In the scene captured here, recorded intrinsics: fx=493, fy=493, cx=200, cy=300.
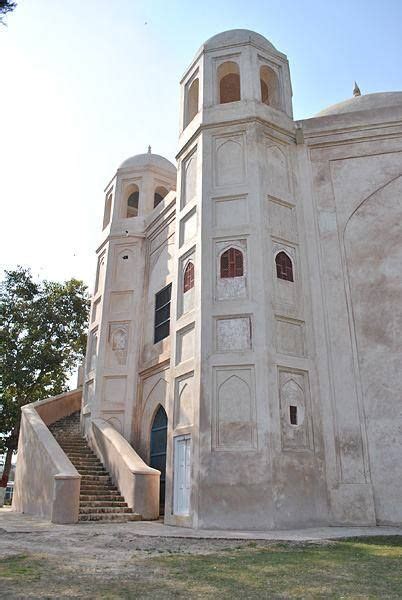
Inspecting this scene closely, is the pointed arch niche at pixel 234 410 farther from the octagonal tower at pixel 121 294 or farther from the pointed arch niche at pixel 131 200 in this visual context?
the pointed arch niche at pixel 131 200

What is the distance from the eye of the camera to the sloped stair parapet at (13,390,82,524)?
981 centimetres

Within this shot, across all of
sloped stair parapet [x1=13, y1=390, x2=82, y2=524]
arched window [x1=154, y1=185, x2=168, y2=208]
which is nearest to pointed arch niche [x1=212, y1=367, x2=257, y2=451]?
sloped stair parapet [x1=13, y1=390, x2=82, y2=524]

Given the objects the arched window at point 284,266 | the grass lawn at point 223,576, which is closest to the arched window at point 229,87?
the arched window at point 284,266

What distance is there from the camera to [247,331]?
10.5 metres

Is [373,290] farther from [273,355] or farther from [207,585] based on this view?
[207,585]

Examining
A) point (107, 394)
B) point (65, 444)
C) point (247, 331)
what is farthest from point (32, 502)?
point (247, 331)

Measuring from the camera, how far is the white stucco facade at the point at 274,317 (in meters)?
9.64

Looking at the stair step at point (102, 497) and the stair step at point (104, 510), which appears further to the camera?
the stair step at point (102, 497)

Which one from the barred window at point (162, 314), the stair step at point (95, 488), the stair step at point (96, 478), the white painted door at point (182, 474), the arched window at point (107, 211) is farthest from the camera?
the arched window at point (107, 211)

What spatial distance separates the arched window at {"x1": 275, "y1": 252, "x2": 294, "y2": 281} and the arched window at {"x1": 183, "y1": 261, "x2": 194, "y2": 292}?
79.8 inches

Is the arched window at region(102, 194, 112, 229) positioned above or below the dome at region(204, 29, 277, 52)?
below

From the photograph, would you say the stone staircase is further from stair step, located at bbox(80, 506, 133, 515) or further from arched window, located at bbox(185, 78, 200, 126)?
arched window, located at bbox(185, 78, 200, 126)

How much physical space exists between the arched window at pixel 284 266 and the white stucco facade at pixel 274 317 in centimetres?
3

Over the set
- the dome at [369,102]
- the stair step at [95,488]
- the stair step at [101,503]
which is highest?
the dome at [369,102]
